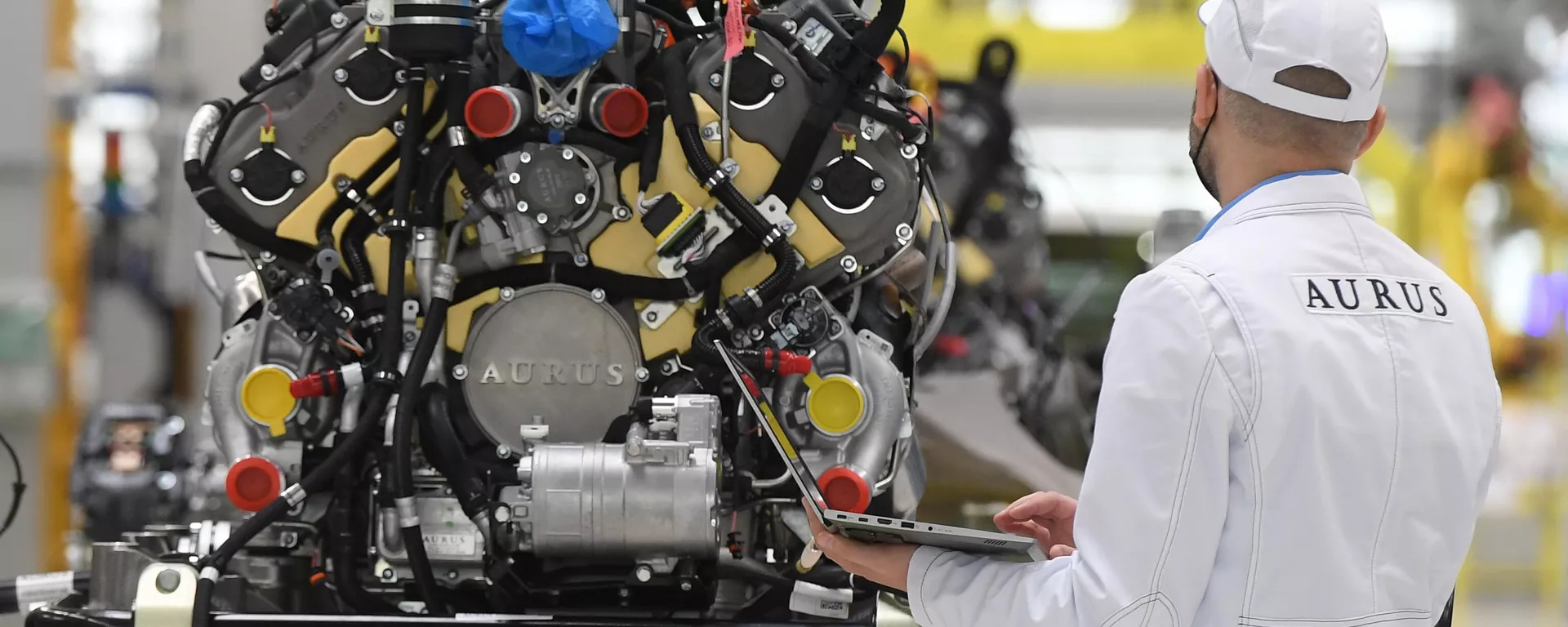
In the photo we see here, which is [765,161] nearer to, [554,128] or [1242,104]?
[554,128]

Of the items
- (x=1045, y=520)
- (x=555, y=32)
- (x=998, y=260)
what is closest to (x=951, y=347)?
(x=998, y=260)

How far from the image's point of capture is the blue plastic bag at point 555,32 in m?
2.76

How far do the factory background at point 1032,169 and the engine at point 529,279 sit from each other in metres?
4.65

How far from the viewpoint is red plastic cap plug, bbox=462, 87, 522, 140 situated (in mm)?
2832

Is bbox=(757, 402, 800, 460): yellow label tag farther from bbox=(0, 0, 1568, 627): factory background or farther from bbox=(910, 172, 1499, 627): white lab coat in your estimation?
bbox=(0, 0, 1568, 627): factory background

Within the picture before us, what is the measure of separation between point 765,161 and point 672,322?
0.38 meters

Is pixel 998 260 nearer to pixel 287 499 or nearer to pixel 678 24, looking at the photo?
pixel 678 24

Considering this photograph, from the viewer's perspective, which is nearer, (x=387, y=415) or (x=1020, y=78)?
(x=387, y=415)

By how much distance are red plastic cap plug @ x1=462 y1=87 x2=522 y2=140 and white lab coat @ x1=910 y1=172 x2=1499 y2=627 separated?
1.47 metres

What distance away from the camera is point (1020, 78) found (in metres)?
11.8

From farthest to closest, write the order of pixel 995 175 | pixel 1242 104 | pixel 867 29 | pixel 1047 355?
pixel 995 175 → pixel 1047 355 → pixel 867 29 → pixel 1242 104

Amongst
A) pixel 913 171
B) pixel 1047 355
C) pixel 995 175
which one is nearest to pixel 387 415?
pixel 913 171

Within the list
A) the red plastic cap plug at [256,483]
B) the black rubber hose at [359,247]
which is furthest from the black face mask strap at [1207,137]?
the red plastic cap plug at [256,483]

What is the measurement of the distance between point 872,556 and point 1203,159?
72cm
